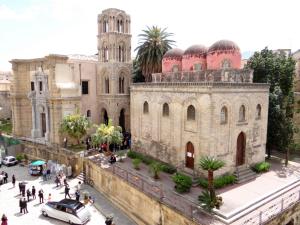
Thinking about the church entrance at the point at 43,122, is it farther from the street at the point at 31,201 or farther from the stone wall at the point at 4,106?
the stone wall at the point at 4,106

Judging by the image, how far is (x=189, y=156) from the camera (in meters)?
21.2

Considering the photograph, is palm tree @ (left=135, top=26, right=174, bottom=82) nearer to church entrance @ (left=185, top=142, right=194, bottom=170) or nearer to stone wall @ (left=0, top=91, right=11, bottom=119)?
church entrance @ (left=185, top=142, right=194, bottom=170)

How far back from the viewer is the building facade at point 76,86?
30719 mm

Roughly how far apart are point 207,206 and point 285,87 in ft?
55.8

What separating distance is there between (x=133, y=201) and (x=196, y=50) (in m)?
13.7

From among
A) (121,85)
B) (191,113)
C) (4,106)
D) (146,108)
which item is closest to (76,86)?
(121,85)

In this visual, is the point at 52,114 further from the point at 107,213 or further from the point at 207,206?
the point at 207,206

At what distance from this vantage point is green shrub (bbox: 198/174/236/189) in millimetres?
18938

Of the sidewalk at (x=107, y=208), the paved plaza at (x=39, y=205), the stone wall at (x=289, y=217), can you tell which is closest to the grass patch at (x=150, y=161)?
the sidewalk at (x=107, y=208)

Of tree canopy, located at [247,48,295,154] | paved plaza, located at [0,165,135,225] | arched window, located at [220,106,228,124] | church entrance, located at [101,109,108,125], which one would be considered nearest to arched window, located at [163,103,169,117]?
arched window, located at [220,106,228,124]

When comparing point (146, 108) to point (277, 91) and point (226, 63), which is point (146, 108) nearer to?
point (226, 63)

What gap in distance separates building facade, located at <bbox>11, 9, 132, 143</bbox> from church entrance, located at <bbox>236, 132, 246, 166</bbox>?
16.1 m

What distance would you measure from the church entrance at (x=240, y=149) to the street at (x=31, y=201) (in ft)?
37.3

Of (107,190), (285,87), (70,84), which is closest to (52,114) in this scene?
(70,84)
